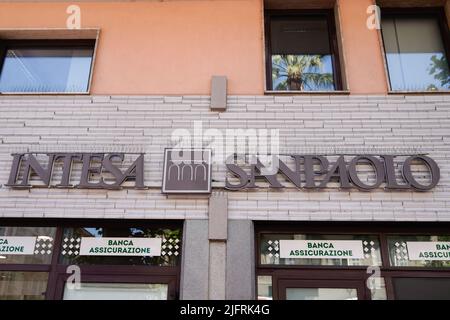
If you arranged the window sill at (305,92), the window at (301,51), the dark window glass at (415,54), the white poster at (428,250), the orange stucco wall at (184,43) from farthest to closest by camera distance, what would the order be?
the window at (301,51), the dark window glass at (415,54), the orange stucco wall at (184,43), the window sill at (305,92), the white poster at (428,250)

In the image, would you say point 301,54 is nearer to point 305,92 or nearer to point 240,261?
point 305,92

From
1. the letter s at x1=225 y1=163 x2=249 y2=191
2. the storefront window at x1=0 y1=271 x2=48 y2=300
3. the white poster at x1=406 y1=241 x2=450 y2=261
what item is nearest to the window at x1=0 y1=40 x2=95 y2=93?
the letter s at x1=225 y1=163 x2=249 y2=191

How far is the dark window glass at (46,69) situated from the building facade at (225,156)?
1.5 inches

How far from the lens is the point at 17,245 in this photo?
18.7 ft

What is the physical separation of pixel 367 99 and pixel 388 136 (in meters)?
0.60

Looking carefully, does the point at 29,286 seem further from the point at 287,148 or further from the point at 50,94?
the point at 287,148

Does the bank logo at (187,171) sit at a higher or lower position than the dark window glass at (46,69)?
lower

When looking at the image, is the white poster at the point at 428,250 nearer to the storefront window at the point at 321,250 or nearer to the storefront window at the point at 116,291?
the storefront window at the point at 321,250

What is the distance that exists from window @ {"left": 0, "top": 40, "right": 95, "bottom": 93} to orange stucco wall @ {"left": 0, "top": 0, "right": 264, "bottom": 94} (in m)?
0.33

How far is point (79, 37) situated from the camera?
6.83 metres

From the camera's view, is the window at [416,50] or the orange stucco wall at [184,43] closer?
the orange stucco wall at [184,43]

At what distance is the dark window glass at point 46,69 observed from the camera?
6.61 m

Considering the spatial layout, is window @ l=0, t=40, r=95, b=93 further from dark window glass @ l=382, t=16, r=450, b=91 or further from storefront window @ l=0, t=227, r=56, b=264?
dark window glass @ l=382, t=16, r=450, b=91

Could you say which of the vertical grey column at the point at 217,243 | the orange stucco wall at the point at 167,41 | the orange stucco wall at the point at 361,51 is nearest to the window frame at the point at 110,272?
the vertical grey column at the point at 217,243
